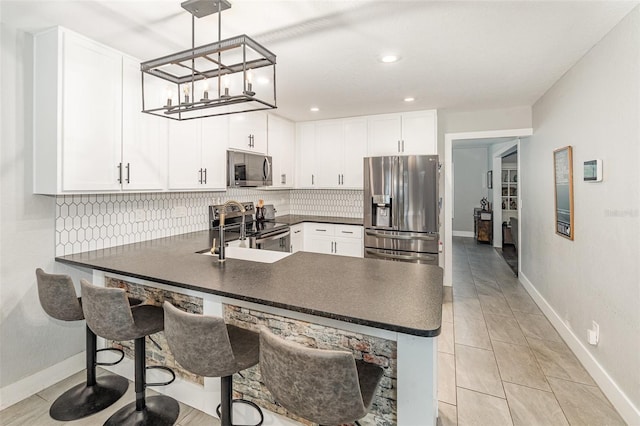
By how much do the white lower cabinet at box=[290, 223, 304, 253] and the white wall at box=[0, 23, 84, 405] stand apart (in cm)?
247

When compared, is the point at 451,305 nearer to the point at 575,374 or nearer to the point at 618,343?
the point at 575,374

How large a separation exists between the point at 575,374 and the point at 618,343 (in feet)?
1.70

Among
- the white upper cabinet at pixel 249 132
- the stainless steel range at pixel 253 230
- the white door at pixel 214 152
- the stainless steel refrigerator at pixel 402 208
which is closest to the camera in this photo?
the white door at pixel 214 152

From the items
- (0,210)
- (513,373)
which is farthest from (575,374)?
(0,210)

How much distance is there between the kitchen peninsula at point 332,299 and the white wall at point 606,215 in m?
1.23

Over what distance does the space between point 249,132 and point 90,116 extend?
1.77m

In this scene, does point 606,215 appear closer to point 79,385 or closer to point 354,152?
point 354,152

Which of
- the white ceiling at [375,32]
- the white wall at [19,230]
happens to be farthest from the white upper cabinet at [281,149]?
the white wall at [19,230]

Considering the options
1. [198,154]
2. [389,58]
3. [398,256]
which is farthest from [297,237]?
[389,58]

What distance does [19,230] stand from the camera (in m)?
2.09

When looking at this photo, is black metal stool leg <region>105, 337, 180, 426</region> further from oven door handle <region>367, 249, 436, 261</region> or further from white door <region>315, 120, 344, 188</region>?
white door <region>315, 120, 344, 188</region>

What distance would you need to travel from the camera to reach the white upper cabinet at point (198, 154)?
277 cm

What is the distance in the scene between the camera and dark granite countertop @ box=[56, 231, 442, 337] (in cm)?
127

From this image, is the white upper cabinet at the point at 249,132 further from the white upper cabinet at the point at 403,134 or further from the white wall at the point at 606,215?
the white wall at the point at 606,215
